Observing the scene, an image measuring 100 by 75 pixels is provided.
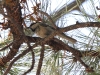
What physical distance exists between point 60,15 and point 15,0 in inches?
7.1

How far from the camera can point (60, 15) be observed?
27.9 inches

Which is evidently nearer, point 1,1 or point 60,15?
point 1,1

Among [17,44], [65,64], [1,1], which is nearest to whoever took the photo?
[1,1]

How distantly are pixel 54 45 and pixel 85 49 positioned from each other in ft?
0.27

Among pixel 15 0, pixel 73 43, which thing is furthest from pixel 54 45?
pixel 15 0

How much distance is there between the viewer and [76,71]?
27.8 inches

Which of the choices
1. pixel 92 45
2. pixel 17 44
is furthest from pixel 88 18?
pixel 17 44

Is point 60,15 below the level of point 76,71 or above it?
above

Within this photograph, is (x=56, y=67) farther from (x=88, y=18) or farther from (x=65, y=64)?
(x=88, y=18)

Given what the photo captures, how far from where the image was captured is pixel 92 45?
26.0 inches

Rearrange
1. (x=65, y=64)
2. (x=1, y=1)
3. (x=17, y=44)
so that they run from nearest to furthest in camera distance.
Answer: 1. (x=1, y=1)
2. (x=17, y=44)
3. (x=65, y=64)

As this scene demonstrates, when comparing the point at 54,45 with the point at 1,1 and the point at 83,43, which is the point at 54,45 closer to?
the point at 83,43

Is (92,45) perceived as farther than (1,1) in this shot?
Yes

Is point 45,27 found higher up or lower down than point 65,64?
higher up
